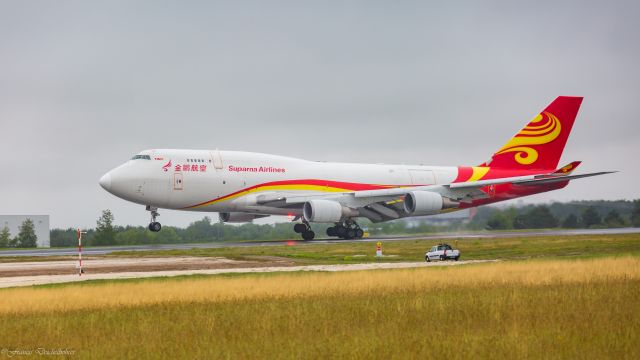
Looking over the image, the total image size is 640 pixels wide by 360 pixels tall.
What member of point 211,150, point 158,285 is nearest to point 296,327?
point 158,285

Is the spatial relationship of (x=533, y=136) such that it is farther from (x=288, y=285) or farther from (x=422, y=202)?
(x=288, y=285)

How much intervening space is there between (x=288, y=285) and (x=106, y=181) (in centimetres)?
2986

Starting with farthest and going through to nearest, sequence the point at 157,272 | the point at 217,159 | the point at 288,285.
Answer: the point at 217,159 < the point at 157,272 < the point at 288,285

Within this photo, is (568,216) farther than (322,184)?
Yes

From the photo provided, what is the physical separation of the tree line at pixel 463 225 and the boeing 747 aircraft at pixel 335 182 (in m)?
1.64

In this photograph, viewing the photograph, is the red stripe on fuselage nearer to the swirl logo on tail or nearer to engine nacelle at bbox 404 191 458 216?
engine nacelle at bbox 404 191 458 216

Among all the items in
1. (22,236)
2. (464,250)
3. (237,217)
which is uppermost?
(22,236)

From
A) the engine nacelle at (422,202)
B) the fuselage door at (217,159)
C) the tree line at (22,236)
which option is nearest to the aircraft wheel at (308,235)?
the engine nacelle at (422,202)

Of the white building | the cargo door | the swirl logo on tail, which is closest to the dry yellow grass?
the cargo door

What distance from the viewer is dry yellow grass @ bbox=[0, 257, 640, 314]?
19.4 metres

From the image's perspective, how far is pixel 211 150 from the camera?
2051 inches

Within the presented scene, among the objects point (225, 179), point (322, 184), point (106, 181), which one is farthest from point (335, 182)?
point (106, 181)

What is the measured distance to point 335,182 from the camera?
56.8m

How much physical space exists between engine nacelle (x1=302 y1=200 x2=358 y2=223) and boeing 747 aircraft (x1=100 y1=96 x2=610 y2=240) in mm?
63
